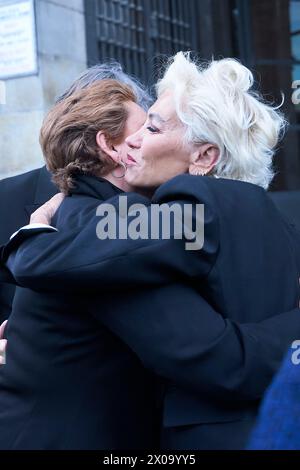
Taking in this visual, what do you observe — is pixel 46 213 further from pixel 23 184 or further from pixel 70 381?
pixel 23 184

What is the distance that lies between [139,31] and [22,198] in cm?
406

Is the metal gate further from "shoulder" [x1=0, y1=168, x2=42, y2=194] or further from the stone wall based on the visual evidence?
"shoulder" [x1=0, y1=168, x2=42, y2=194]

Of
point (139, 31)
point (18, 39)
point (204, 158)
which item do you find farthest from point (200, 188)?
point (139, 31)

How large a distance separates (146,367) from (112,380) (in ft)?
0.48

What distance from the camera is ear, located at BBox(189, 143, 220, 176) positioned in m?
2.00

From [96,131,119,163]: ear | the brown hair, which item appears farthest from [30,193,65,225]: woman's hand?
[96,131,119,163]: ear

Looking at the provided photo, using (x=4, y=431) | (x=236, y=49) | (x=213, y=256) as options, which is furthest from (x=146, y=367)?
(x=236, y=49)

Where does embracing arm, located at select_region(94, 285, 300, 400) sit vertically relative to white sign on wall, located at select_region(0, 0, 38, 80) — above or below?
below

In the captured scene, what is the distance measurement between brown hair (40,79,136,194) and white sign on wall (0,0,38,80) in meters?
3.05

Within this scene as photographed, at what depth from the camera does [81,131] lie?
6.90 feet

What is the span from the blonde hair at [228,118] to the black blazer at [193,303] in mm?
179

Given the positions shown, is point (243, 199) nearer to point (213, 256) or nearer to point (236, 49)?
point (213, 256)

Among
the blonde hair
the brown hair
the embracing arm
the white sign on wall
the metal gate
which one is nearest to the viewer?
the embracing arm

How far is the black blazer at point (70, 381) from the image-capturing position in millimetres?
1846
